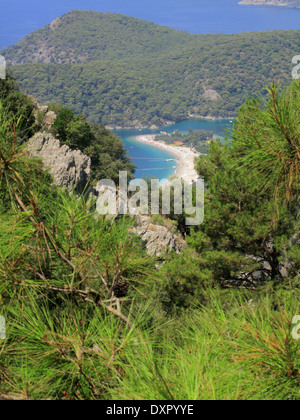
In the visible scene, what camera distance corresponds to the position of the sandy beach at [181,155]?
200 ft

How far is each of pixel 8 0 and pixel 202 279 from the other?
798ft

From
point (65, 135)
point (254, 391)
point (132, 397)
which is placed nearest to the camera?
point (132, 397)

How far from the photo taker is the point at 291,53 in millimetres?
101562

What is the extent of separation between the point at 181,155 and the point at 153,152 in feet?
23.8

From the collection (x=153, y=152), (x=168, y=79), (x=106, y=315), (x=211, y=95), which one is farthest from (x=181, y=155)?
(x=106, y=315)

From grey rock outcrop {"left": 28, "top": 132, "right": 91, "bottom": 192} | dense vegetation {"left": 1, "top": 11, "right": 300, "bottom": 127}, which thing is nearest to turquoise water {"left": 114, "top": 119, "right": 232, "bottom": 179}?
dense vegetation {"left": 1, "top": 11, "right": 300, "bottom": 127}

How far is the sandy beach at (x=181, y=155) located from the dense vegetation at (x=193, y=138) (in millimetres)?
2097

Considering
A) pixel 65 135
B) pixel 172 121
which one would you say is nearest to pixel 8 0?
pixel 172 121

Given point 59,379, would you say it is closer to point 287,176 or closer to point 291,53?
point 287,176

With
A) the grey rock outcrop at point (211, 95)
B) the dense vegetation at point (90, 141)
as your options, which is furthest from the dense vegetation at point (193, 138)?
the dense vegetation at point (90, 141)

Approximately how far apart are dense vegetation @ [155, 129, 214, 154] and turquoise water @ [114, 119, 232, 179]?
306 centimetres

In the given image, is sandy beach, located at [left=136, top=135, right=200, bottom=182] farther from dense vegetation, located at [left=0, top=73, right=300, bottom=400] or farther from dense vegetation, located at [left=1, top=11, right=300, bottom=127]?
dense vegetation, located at [left=0, top=73, right=300, bottom=400]
